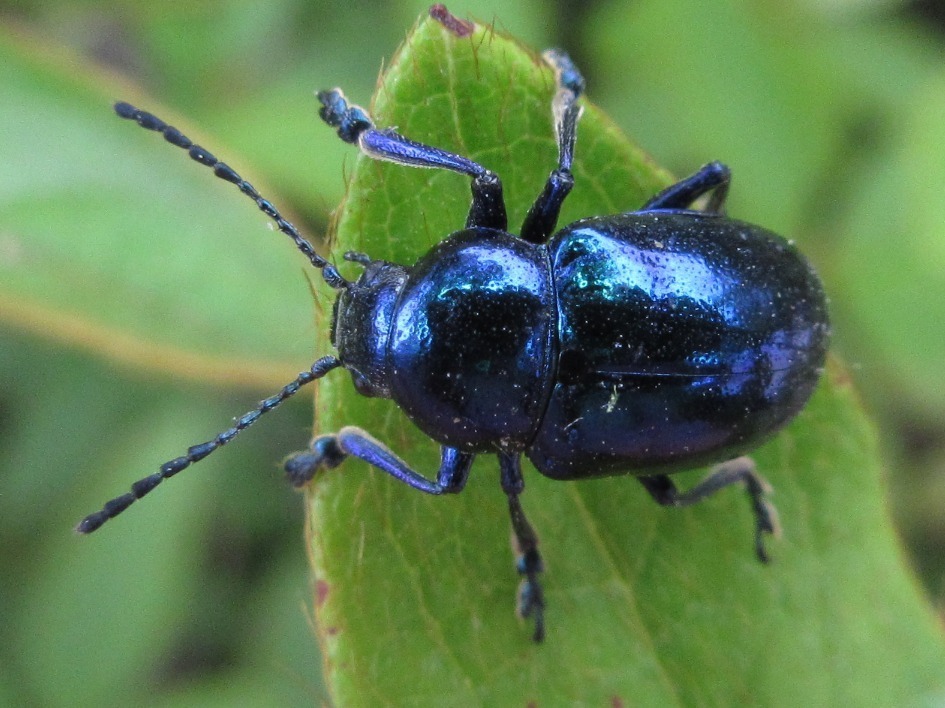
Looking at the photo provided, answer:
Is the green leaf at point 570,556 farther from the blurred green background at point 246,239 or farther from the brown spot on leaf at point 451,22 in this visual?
the blurred green background at point 246,239

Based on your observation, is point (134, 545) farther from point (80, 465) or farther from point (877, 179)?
point (877, 179)

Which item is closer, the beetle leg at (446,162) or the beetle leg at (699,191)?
the beetle leg at (446,162)

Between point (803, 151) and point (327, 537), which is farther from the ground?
point (803, 151)

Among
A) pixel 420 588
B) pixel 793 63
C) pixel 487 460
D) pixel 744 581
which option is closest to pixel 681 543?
pixel 744 581

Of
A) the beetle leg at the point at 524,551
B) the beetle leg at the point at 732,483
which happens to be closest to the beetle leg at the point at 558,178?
the beetle leg at the point at 524,551

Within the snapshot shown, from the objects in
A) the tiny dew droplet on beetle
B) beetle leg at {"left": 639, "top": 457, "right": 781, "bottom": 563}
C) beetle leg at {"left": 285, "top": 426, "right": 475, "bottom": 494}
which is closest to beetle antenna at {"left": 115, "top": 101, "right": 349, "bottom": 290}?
the tiny dew droplet on beetle

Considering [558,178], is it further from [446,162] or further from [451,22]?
[451,22]
